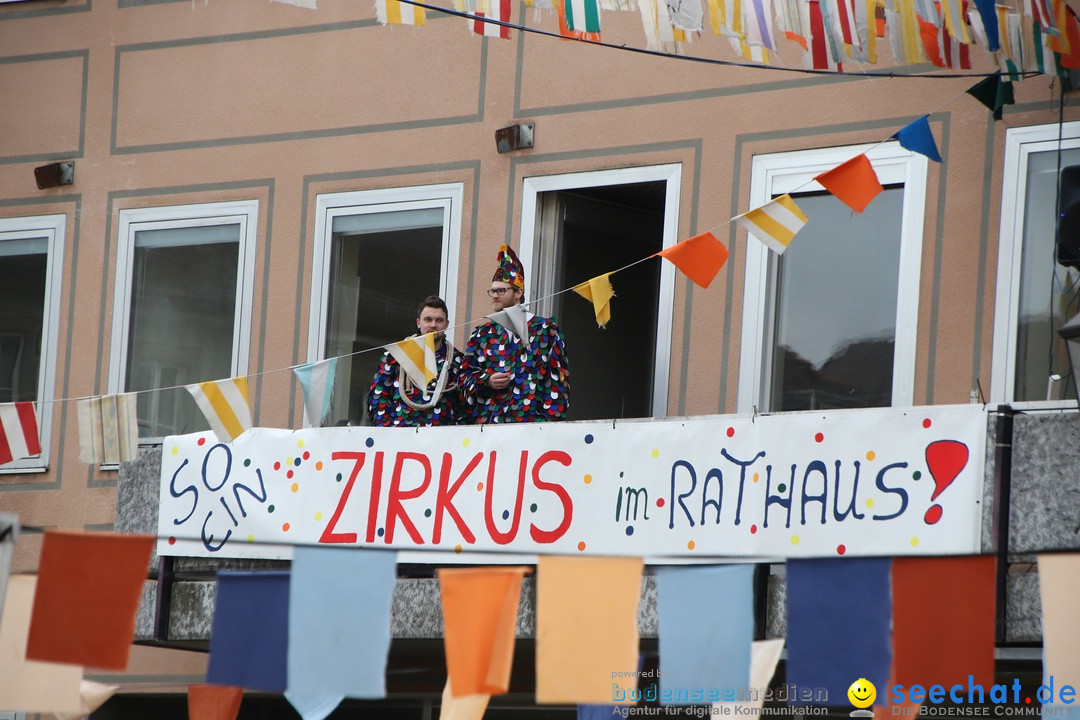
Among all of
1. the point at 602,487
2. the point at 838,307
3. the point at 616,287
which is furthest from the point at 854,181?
the point at 616,287

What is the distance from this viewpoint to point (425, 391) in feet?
35.1

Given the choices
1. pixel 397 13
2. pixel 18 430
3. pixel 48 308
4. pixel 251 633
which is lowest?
pixel 251 633

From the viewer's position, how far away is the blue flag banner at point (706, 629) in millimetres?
8227

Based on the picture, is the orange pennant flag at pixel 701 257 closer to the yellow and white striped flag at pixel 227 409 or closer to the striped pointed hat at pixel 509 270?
the striped pointed hat at pixel 509 270

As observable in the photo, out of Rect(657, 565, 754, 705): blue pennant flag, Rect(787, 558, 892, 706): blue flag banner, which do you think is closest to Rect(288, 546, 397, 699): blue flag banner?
Rect(657, 565, 754, 705): blue pennant flag

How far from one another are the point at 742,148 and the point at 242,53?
350cm

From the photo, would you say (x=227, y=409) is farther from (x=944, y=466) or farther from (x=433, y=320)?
(x=944, y=466)

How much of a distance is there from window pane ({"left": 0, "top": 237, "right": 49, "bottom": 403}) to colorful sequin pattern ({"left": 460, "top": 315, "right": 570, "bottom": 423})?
3841 millimetres

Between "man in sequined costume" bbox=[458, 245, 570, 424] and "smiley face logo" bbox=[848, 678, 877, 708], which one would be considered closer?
"smiley face logo" bbox=[848, 678, 877, 708]

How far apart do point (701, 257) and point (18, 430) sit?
393 cm

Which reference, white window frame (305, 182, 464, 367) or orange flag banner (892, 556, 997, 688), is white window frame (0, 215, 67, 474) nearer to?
white window frame (305, 182, 464, 367)

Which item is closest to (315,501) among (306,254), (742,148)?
(306,254)

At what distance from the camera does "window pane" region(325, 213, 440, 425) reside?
1223cm

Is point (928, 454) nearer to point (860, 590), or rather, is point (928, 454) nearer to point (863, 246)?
point (860, 590)
